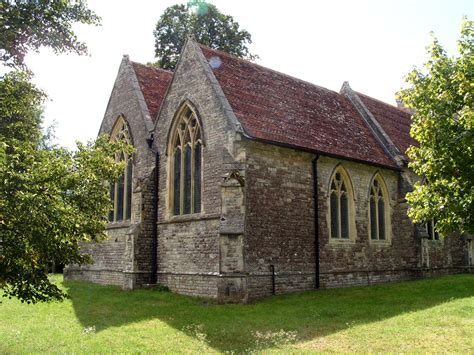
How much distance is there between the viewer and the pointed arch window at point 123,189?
2116 centimetres

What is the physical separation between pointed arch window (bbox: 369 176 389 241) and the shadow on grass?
3.05m

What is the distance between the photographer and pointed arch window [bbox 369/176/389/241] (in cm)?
2119

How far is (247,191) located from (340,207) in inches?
213

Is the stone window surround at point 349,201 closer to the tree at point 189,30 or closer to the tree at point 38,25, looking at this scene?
the tree at point 38,25

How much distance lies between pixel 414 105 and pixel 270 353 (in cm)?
647

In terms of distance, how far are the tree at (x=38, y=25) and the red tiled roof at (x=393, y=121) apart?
16897mm

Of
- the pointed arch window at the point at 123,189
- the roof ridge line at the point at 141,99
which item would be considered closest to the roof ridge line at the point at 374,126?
the roof ridge line at the point at 141,99

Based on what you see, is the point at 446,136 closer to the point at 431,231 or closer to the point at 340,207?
the point at 340,207

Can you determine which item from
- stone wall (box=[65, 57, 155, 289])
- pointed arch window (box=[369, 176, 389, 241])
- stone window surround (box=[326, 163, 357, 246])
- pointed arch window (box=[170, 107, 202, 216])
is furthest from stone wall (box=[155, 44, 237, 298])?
pointed arch window (box=[369, 176, 389, 241])

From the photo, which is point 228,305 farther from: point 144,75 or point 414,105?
point 144,75

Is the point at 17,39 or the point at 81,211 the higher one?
the point at 17,39

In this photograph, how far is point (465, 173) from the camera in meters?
9.74

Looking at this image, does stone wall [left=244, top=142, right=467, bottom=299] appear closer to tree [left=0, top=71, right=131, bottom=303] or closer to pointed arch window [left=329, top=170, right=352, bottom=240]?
pointed arch window [left=329, top=170, right=352, bottom=240]

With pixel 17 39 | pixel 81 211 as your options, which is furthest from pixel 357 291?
pixel 17 39
